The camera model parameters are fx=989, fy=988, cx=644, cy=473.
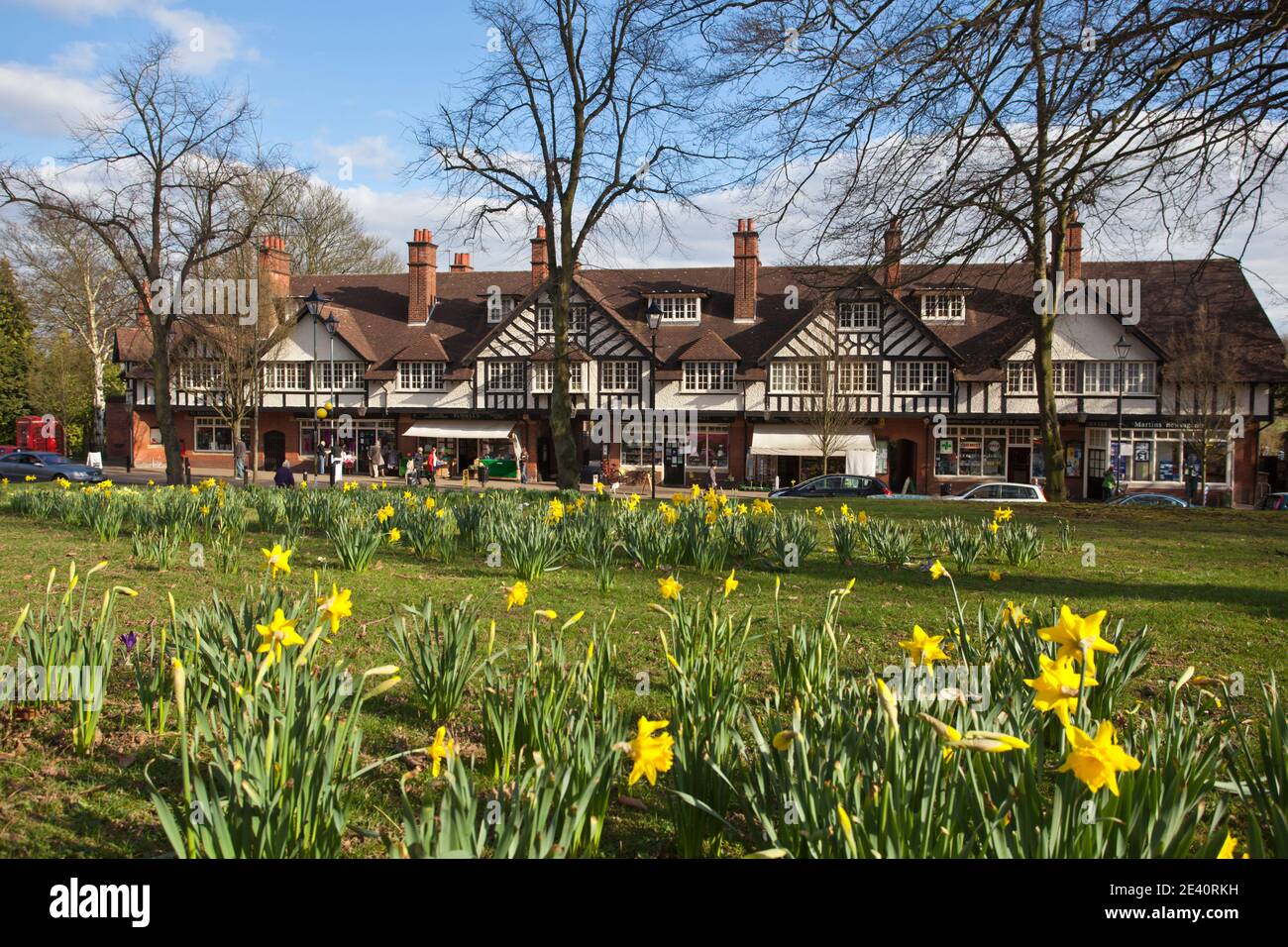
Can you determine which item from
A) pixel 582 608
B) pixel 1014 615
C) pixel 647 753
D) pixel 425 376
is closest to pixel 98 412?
pixel 425 376

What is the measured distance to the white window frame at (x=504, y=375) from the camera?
137ft

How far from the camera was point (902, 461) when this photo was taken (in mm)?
39562

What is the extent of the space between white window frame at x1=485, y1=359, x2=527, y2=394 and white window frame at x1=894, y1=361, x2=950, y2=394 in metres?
15.3

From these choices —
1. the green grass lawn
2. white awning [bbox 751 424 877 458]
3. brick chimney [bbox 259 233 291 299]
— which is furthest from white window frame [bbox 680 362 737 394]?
the green grass lawn

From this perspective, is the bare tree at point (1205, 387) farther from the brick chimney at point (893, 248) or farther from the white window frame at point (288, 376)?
the white window frame at point (288, 376)

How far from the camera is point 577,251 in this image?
75.8 feet

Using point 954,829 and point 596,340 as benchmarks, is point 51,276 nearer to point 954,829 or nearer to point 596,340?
point 596,340

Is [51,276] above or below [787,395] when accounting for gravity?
above

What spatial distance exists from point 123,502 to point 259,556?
2692 mm

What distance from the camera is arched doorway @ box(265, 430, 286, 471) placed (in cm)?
4547

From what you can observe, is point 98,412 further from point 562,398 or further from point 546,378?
point 562,398

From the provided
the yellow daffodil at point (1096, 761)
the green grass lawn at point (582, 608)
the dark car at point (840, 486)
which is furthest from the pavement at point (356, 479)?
the yellow daffodil at point (1096, 761)

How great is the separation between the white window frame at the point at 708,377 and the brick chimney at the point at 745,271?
9.74 ft

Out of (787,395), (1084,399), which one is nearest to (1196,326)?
(1084,399)
